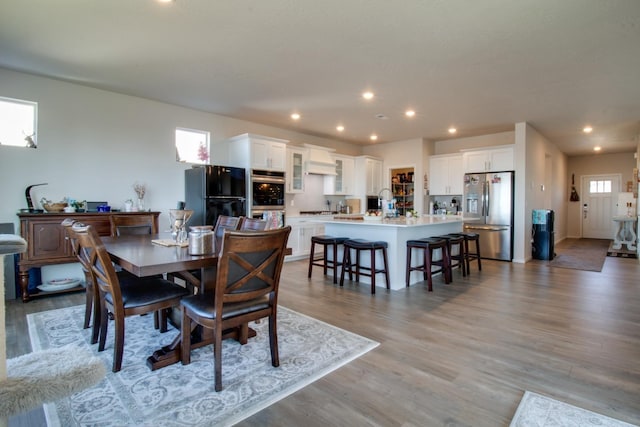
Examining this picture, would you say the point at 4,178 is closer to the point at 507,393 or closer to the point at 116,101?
the point at 116,101

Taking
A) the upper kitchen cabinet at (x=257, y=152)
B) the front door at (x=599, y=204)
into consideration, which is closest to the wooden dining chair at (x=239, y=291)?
the upper kitchen cabinet at (x=257, y=152)

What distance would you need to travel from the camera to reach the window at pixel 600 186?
9.94 metres

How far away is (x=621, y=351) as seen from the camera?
252cm

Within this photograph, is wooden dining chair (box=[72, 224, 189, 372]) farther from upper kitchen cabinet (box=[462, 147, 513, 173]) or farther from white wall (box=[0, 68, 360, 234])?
upper kitchen cabinet (box=[462, 147, 513, 173])

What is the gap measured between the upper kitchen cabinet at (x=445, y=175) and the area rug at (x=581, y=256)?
240 cm

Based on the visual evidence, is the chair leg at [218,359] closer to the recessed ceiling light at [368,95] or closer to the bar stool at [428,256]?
the bar stool at [428,256]

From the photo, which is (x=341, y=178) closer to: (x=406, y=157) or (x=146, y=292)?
(x=406, y=157)

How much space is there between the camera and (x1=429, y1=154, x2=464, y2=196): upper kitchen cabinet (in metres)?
7.44

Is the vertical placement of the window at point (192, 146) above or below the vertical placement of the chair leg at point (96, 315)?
above

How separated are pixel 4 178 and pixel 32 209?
0.51 m

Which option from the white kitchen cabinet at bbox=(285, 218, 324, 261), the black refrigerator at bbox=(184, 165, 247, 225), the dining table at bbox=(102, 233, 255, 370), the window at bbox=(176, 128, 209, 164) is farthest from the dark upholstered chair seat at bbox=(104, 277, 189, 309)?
the white kitchen cabinet at bbox=(285, 218, 324, 261)

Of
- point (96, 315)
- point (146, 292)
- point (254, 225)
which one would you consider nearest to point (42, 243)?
point (96, 315)

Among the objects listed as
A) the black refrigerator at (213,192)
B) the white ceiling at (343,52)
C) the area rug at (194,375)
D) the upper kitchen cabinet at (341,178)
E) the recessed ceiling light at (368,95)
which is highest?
the recessed ceiling light at (368,95)

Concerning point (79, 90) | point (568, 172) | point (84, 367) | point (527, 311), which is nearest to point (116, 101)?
point (79, 90)
